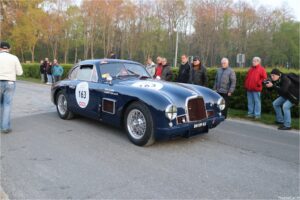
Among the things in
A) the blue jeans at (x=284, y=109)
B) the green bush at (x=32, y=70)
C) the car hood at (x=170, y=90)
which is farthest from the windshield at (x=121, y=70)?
the green bush at (x=32, y=70)

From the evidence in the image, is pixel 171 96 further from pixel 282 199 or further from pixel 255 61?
pixel 255 61

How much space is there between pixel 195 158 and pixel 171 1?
52585 millimetres

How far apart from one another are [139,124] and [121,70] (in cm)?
178

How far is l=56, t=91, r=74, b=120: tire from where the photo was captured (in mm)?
7555

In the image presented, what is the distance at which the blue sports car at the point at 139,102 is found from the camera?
5145 millimetres

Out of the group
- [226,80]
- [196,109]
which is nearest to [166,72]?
[226,80]

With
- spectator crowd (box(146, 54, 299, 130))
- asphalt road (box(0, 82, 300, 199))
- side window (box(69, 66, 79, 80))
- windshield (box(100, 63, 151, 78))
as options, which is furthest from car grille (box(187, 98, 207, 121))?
side window (box(69, 66, 79, 80))

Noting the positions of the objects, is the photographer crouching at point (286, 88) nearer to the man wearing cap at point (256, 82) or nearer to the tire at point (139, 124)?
the man wearing cap at point (256, 82)

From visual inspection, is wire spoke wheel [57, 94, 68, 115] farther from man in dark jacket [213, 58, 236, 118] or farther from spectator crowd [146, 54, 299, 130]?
man in dark jacket [213, 58, 236, 118]

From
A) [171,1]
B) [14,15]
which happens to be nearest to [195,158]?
[14,15]

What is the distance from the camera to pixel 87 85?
6.70 metres

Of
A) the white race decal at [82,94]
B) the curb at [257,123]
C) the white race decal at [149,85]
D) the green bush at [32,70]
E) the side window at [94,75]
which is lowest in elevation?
the curb at [257,123]

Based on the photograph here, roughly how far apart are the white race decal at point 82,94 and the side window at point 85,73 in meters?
0.18

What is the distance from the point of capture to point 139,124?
550 cm
